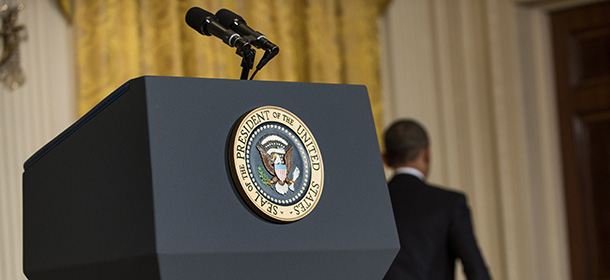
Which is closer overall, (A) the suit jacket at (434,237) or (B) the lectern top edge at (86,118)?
(B) the lectern top edge at (86,118)

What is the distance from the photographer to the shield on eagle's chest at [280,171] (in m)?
1.52

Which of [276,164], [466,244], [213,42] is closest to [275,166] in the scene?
[276,164]

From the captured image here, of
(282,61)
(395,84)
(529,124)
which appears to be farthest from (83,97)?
(529,124)

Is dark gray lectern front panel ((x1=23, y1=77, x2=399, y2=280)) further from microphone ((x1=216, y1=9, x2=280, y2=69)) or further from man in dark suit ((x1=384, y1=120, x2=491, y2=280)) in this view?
man in dark suit ((x1=384, y1=120, x2=491, y2=280))

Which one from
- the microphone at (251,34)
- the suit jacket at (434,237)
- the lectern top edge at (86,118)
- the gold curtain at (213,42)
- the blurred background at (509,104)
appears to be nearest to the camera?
the lectern top edge at (86,118)

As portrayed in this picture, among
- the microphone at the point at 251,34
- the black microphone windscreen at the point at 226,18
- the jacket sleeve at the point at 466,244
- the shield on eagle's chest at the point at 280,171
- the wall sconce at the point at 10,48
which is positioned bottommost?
the jacket sleeve at the point at 466,244

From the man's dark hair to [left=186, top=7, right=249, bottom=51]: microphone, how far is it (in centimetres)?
218

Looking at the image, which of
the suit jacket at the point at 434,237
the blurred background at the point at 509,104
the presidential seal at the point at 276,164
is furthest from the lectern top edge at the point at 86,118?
the blurred background at the point at 509,104

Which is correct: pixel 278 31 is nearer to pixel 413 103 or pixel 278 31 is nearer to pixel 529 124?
pixel 413 103

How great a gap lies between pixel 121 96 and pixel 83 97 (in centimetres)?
258

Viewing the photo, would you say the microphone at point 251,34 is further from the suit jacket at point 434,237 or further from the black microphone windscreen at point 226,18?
the suit jacket at point 434,237

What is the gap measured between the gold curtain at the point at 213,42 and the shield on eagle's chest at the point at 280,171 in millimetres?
2646

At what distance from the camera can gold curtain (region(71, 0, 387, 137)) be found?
4039mm

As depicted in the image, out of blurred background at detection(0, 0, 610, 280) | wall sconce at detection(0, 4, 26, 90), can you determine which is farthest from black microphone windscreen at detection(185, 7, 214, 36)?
blurred background at detection(0, 0, 610, 280)
